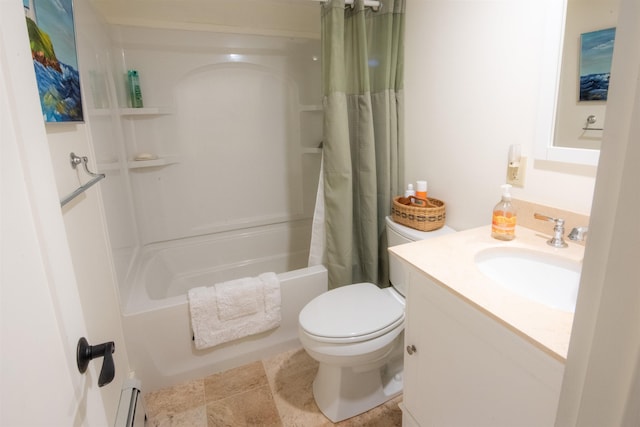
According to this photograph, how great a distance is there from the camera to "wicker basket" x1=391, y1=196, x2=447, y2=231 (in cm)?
157

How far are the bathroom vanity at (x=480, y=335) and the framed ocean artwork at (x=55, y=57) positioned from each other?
3.62 ft

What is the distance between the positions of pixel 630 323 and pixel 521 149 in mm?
1122

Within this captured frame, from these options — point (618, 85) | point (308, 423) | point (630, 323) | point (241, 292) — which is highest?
point (618, 85)

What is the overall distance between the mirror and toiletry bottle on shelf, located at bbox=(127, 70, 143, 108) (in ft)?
7.22

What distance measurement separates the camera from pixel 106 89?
182 cm

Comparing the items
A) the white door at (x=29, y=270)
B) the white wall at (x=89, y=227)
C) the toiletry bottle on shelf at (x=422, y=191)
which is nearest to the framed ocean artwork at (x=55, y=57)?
the white wall at (x=89, y=227)

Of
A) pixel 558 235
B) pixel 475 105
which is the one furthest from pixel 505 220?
pixel 475 105

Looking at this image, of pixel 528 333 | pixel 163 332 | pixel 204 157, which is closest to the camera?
pixel 528 333

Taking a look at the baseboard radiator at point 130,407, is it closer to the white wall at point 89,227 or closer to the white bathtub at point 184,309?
the white wall at point 89,227

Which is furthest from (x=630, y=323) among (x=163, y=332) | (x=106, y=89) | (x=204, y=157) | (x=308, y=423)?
(x=204, y=157)

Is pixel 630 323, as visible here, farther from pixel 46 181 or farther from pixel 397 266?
pixel 397 266

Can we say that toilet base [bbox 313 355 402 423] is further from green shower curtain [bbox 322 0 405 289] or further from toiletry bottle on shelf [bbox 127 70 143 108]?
toiletry bottle on shelf [bbox 127 70 143 108]

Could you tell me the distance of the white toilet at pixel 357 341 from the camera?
135 cm

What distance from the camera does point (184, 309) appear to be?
1.64 meters
